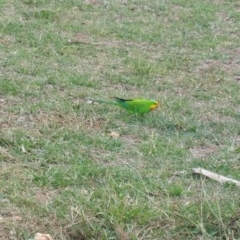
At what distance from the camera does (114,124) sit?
422 centimetres

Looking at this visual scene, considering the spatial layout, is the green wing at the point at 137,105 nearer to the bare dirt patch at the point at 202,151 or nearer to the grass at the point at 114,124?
the grass at the point at 114,124

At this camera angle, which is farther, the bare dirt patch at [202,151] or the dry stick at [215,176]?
the bare dirt patch at [202,151]

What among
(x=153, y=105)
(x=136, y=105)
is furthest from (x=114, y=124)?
(x=153, y=105)

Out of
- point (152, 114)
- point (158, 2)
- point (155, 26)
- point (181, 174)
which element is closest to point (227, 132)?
point (152, 114)

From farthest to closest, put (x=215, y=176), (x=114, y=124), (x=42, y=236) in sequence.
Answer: (x=114, y=124) < (x=215, y=176) < (x=42, y=236)

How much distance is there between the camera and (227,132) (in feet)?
14.0

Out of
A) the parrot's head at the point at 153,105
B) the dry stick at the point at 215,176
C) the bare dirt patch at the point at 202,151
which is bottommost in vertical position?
the bare dirt patch at the point at 202,151

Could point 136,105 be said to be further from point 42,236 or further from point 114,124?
point 42,236

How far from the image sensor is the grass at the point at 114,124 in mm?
2928

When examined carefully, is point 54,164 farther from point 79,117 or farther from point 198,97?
point 198,97

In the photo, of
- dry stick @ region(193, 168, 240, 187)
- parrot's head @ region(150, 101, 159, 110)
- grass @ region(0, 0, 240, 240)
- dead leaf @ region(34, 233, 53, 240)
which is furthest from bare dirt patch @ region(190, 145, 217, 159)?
dead leaf @ region(34, 233, 53, 240)

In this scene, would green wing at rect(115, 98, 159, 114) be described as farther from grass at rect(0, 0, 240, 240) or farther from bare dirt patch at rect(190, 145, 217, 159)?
bare dirt patch at rect(190, 145, 217, 159)

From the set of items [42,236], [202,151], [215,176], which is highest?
[42,236]

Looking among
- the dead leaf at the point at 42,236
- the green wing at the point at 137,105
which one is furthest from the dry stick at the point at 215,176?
the dead leaf at the point at 42,236
